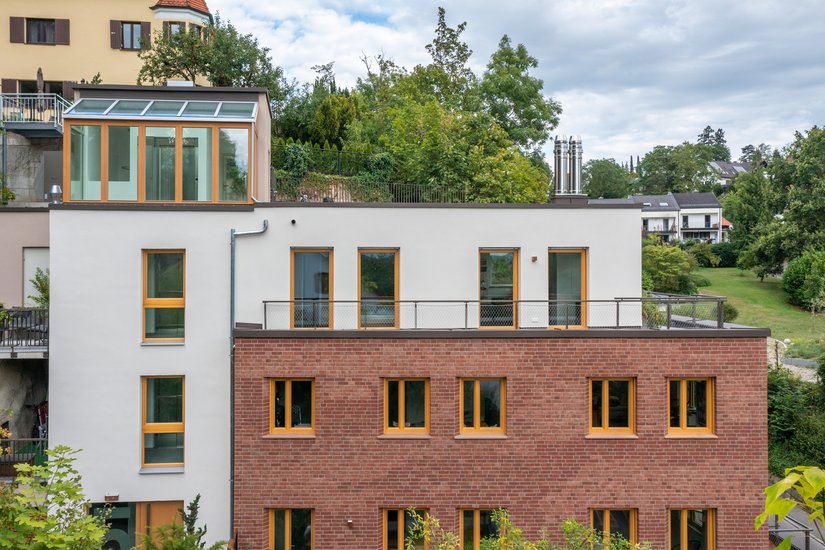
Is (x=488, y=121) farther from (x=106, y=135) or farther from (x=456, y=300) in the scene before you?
(x=106, y=135)

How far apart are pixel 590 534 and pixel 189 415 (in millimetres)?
8309

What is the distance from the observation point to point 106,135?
41.9 ft

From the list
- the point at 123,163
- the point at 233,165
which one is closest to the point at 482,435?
the point at 233,165

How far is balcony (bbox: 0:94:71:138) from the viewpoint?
60.1 ft

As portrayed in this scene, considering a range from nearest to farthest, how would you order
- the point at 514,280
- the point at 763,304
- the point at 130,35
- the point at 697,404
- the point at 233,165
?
the point at 697,404 < the point at 233,165 < the point at 514,280 < the point at 130,35 < the point at 763,304

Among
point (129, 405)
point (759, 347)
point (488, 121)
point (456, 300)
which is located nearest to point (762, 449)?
point (759, 347)

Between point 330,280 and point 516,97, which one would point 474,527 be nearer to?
point 330,280

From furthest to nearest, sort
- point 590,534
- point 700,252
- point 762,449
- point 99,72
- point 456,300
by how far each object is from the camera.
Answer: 1. point 700,252
2. point 99,72
3. point 456,300
4. point 762,449
5. point 590,534

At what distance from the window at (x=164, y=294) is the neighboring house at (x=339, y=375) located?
4 cm

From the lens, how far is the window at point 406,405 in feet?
40.7

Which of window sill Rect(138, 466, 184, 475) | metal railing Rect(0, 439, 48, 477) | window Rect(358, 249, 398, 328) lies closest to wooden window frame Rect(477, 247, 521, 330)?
window Rect(358, 249, 398, 328)

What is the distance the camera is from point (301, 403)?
12453mm

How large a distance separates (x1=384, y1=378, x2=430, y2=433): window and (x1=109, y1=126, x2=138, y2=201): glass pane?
6944mm

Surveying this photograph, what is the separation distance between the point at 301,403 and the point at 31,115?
14.0 meters
